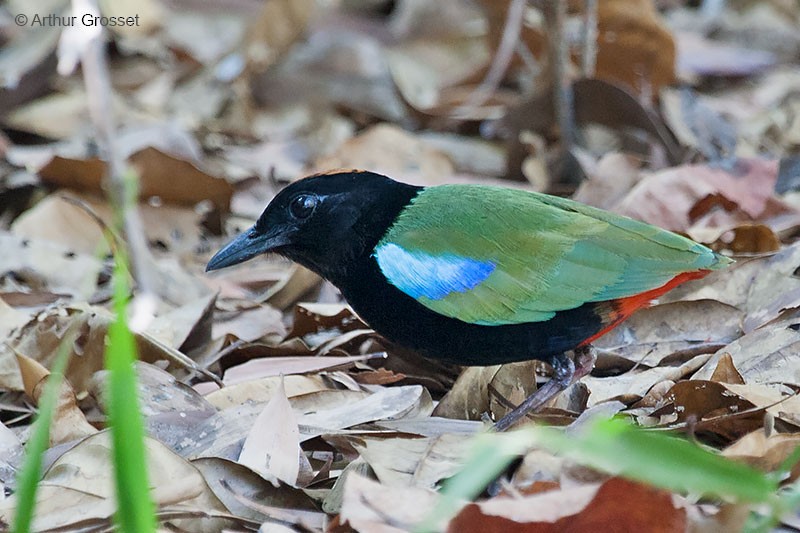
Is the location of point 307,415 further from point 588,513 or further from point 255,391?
point 588,513

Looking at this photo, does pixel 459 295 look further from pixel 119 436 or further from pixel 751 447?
pixel 119 436

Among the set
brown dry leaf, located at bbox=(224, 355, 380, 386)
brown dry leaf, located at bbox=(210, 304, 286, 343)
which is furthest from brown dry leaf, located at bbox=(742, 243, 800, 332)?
brown dry leaf, located at bbox=(210, 304, 286, 343)

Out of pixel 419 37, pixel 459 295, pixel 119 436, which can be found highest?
pixel 119 436

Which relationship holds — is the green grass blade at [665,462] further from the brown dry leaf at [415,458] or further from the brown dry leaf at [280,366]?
the brown dry leaf at [280,366]

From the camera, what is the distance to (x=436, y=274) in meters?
3.76

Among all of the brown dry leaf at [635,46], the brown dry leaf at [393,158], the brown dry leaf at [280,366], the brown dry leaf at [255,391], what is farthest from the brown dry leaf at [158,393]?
the brown dry leaf at [635,46]

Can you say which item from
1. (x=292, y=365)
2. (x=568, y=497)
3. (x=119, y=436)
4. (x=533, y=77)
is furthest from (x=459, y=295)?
(x=533, y=77)

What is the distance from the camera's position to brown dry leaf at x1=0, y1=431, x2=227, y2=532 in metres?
3.00

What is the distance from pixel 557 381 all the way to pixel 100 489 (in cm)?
160

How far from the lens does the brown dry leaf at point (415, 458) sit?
3.20 metres

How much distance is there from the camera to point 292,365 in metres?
4.32

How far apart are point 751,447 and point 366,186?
5.79ft

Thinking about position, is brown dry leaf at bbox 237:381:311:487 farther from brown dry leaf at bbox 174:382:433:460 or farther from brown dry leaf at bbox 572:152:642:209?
brown dry leaf at bbox 572:152:642:209

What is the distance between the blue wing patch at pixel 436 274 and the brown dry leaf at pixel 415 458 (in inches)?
22.3
